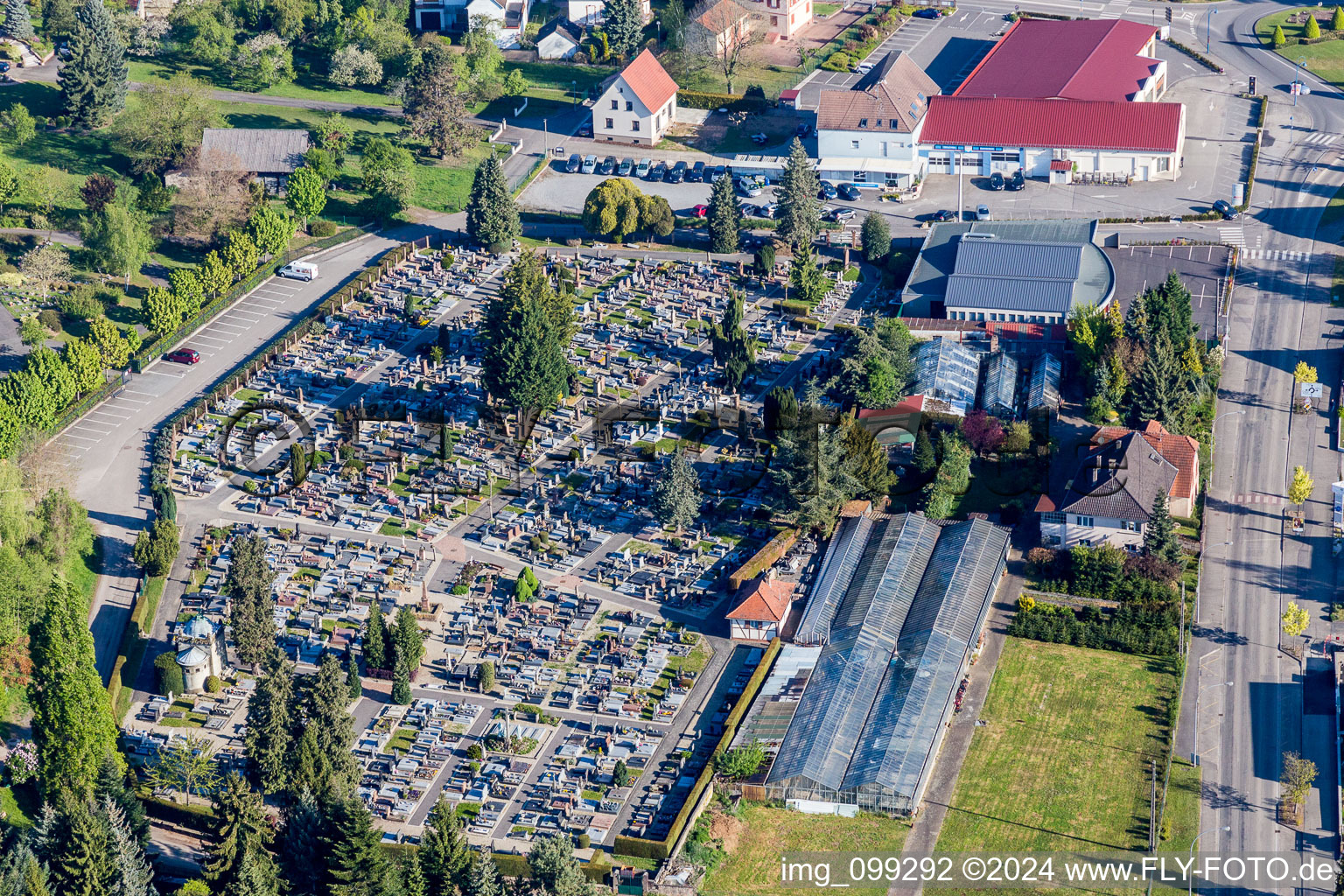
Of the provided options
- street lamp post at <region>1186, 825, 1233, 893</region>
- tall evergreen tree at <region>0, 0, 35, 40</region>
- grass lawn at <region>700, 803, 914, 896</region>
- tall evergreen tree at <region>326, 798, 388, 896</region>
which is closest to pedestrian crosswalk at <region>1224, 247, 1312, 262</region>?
street lamp post at <region>1186, 825, 1233, 893</region>

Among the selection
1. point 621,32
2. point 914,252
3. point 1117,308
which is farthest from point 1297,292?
point 621,32

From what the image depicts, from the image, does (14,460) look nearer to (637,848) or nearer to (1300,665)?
(637,848)

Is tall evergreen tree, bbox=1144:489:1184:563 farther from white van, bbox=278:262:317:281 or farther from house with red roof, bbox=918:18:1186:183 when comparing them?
white van, bbox=278:262:317:281

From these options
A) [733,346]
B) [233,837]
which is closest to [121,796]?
[233,837]

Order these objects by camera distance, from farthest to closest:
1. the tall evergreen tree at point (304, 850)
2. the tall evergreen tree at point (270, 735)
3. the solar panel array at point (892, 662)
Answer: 1. the solar panel array at point (892, 662)
2. the tall evergreen tree at point (270, 735)
3. the tall evergreen tree at point (304, 850)

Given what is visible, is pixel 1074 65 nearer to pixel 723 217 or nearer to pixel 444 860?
pixel 723 217

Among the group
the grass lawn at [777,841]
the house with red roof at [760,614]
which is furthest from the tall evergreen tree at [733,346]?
the grass lawn at [777,841]

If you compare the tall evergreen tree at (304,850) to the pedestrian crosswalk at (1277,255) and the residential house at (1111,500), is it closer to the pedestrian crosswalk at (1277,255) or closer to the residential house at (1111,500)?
the residential house at (1111,500)
